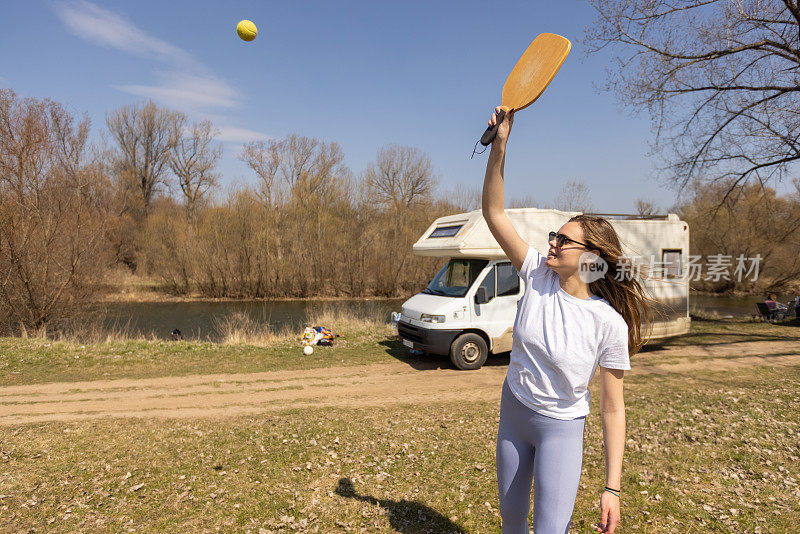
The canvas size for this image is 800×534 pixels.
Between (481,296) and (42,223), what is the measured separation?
15723 millimetres

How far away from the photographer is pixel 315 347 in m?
13.2

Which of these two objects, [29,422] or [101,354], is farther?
[101,354]

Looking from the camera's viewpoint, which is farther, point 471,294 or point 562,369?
point 471,294

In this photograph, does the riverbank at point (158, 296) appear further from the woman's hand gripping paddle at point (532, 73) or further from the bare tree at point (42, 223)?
the woman's hand gripping paddle at point (532, 73)

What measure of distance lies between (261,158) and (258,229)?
261 inches

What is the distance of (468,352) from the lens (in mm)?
10867

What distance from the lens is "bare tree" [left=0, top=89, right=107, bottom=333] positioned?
16.2 meters

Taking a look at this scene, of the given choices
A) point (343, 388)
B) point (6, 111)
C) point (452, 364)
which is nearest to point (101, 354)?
point (343, 388)

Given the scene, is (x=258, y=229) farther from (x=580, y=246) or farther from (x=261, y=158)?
(x=580, y=246)

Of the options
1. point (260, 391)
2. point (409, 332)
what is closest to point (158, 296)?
point (409, 332)

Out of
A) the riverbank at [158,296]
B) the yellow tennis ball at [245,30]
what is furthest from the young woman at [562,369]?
the riverbank at [158,296]

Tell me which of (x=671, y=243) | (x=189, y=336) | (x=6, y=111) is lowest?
(x=189, y=336)

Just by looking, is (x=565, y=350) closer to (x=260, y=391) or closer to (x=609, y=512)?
(x=609, y=512)

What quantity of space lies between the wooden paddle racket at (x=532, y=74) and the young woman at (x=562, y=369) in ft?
0.31
